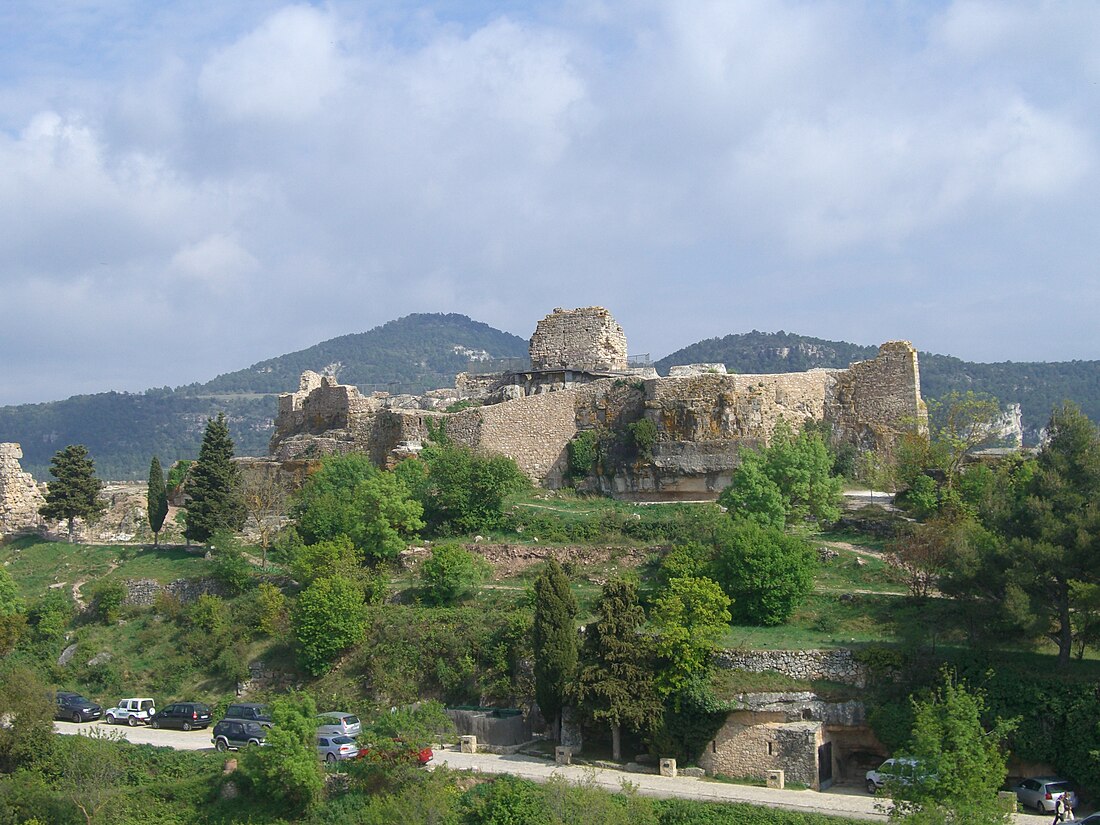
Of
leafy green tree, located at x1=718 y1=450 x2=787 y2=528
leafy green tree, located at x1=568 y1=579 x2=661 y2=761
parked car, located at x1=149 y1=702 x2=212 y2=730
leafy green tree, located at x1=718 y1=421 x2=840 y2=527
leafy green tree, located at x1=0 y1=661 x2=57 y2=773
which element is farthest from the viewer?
leafy green tree, located at x1=718 y1=421 x2=840 y2=527

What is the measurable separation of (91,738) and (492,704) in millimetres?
9247

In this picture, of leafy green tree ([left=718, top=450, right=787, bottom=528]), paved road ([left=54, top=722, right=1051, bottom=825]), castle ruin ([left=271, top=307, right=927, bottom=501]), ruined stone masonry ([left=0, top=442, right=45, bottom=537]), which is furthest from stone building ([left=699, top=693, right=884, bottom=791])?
ruined stone masonry ([left=0, top=442, right=45, bottom=537])

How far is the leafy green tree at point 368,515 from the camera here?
113 ft

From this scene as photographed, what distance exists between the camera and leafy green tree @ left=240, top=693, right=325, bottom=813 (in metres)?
25.4

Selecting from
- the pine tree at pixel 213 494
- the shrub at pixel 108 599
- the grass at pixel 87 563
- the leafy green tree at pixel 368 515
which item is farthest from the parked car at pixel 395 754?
the pine tree at pixel 213 494

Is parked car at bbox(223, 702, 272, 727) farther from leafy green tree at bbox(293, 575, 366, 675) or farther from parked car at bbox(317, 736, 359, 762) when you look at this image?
leafy green tree at bbox(293, 575, 366, 675)

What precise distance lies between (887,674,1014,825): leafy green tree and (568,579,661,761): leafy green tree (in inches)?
239

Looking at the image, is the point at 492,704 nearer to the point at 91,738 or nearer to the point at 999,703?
the point at 91,738

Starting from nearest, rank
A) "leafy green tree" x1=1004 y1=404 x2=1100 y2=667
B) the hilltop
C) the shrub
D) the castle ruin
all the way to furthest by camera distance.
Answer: "leafy green tree" x1=1004 y1=404 x2=1100 y2=667, the shrub, the castle ruin, the hilltop

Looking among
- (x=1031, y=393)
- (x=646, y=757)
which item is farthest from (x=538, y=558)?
(x=1031, y=393)

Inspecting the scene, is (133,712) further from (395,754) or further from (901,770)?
(901,770)

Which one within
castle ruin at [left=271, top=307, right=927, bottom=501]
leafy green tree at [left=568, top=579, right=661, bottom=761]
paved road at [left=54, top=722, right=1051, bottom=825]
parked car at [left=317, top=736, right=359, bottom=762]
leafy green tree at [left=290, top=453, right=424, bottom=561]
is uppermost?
castle ruin at [left=271, top=307, right=927, bottom=501]

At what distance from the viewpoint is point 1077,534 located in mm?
24438

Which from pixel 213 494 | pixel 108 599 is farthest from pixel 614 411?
pixel 108 599
